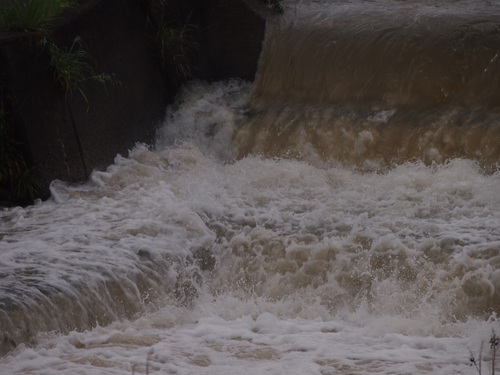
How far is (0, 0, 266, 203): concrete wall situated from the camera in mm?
6379

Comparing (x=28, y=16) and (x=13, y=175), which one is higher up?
(x=28, y=16)

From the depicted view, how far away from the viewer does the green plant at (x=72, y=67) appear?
258 inches

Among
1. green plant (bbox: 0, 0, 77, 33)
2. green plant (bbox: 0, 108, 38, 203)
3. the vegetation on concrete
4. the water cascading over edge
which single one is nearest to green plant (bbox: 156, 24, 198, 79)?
the vegetation on concrete

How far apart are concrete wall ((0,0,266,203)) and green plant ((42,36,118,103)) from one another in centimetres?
6

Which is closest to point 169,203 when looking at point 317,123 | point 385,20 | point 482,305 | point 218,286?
point 218,286

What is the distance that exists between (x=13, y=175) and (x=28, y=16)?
4.18 ft

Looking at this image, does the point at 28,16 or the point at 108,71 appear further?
the point at 108,71

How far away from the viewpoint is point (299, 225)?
5.55m

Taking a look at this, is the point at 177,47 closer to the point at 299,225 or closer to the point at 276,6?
the point at 276,6

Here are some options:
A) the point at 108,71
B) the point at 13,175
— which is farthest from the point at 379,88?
the point at 13,175

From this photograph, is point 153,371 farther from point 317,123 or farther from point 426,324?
point 317,123

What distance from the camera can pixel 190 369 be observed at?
389 centimetres

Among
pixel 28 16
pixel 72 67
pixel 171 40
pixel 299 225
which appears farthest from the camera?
pixel 171 40

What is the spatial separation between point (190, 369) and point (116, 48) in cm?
424
